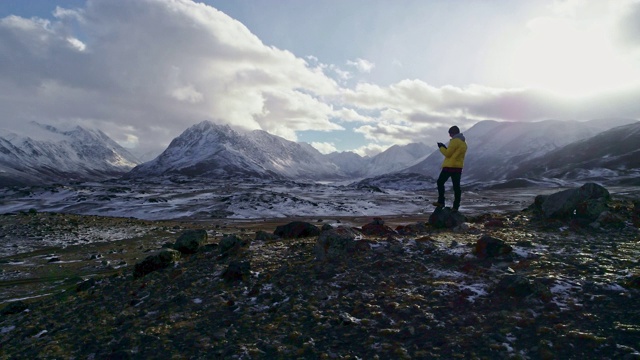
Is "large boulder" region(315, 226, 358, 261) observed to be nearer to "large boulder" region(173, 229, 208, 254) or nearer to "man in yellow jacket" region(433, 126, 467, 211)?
"man in yellow jacket" region(433, 126, 467, 211)

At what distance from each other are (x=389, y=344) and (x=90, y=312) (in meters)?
8.51

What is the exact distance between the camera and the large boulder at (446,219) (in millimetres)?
15202

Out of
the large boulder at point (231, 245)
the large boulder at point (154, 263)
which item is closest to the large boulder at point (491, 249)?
the large boulder at point (231, 245)

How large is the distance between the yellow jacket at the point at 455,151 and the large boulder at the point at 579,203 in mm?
3895

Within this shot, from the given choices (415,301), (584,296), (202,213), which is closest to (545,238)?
(584,296)

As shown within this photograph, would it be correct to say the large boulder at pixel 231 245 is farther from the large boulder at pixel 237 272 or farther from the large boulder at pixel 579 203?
the large boulder at pixel 579 203

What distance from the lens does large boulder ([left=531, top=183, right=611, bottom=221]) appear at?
1339 centimetres

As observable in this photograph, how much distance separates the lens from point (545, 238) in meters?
11.8

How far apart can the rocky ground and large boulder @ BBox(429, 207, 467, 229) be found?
2.61 ft

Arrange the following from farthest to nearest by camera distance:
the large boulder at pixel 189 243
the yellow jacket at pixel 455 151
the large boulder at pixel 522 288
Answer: the yellow jacket at pixel 455 151 → the large boulder at pixel 189 243 → the large boulder at pixel 522 288

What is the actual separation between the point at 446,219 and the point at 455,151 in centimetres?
292

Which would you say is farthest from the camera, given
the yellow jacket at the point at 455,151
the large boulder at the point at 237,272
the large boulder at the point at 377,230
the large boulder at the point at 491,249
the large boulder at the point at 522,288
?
the yellow jacket at the point at 455,151

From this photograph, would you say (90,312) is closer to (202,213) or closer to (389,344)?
(389,344)

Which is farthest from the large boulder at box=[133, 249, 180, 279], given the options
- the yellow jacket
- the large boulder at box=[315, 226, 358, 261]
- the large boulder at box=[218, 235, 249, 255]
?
the yellow jacket
